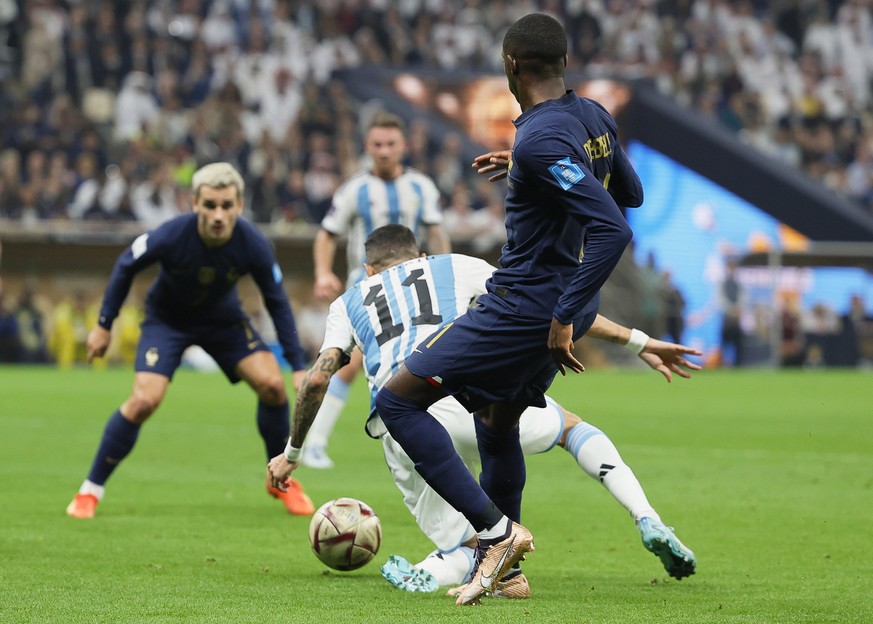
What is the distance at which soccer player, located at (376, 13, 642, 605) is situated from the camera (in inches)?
199

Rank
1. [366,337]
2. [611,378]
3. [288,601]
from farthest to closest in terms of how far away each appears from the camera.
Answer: [611,378]
[366,337]
[288,601]

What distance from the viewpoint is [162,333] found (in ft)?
27.6

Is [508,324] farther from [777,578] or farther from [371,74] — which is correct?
[371,74]

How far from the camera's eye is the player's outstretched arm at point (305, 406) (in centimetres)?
562

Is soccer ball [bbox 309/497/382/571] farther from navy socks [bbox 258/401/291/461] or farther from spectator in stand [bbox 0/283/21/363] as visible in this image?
spectator in stand [bbox 0/283/21/363]

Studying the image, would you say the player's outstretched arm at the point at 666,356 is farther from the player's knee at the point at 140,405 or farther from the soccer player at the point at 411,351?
the player's knee at the point at 140,405

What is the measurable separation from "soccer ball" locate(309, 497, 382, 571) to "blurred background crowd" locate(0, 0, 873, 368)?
732 inches

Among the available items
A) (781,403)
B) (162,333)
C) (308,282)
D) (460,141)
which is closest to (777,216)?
(460,141)

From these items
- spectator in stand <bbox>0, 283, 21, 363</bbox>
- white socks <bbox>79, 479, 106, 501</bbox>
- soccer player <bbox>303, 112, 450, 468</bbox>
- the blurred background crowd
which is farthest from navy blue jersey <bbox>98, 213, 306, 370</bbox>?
spectator in stand <bbox>0, 283, 21, 363</bbox>

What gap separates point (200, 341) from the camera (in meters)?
8.46

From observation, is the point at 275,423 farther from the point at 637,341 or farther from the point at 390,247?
the point at 637,341

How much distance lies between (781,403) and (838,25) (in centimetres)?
1803

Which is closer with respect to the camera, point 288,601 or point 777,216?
point 288,601

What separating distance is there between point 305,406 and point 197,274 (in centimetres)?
278
